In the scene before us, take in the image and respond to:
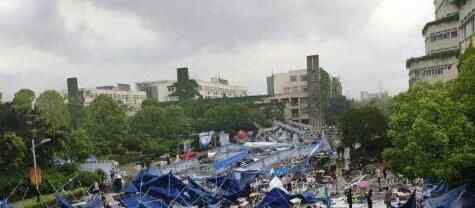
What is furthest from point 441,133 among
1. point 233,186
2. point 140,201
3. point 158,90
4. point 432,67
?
point 158,90

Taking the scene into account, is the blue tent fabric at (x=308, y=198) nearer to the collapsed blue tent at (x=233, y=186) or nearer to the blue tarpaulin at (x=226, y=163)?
the collapsed blue tent at (x=233, y=186)

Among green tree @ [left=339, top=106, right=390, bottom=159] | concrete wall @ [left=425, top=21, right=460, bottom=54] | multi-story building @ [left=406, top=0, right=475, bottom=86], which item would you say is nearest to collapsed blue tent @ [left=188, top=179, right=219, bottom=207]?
green tree @ [left=339, top=106, right=390, bottom=159]

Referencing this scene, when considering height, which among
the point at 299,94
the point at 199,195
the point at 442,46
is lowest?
the point at 199,195

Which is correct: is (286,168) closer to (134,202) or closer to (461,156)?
(134,202)

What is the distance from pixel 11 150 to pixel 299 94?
70.4 m

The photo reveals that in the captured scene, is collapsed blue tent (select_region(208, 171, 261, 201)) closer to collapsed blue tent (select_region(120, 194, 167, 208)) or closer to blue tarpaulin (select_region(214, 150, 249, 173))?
collapsed blue tent (select_region(120, 194, 167, 208))

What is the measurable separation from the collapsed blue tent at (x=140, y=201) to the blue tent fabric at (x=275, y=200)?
4.53 metres

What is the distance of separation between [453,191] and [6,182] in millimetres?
25455

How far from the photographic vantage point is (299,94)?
9444cm

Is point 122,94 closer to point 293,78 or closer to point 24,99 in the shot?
point 293,78

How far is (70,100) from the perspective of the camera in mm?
71688

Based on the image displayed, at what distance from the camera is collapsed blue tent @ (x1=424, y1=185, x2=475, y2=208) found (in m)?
16.6

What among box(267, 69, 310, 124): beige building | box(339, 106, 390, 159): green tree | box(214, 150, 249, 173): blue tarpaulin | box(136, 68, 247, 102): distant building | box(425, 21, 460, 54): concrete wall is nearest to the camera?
box(214, 150, 249, 173): blue tarpaulin

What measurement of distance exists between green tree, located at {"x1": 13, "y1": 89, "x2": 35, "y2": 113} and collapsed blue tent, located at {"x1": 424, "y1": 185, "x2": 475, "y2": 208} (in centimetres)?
2736
